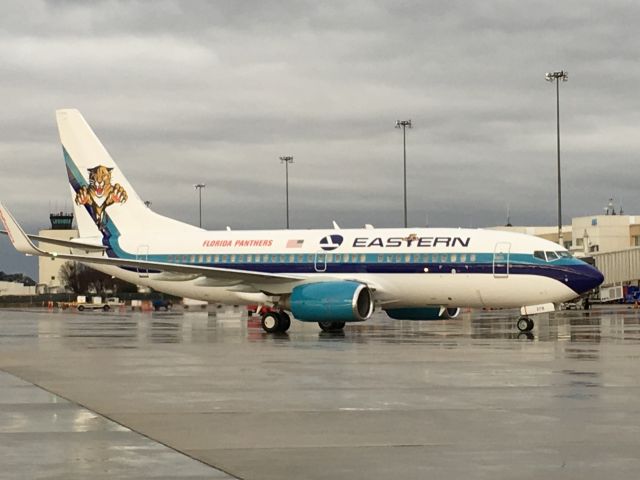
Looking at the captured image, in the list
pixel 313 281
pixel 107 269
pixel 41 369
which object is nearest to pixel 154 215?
pixel 107 269

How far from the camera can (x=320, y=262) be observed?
40.8 meters

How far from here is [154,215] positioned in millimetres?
45906

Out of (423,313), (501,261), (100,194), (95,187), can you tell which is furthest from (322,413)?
(95,187)

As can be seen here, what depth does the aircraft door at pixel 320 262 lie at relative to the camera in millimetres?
40719

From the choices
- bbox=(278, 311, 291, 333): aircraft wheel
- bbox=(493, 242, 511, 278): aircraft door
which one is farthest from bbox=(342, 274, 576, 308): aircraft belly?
bbox=(278, 311, 291, 333): aircraft wheel

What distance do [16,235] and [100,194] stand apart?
6449 mm

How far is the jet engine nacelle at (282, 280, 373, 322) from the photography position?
1470 inches

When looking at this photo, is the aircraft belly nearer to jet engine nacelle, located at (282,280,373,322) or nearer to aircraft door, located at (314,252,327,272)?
jet engine nacelle, located at (282,280,373,322)

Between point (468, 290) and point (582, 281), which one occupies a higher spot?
point (582, 281)

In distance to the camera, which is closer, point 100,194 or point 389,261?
point 389,261

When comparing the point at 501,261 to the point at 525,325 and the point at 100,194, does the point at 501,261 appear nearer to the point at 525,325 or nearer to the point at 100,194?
the point at 525,325

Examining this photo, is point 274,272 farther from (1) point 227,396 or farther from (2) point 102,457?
(2) point 102,457

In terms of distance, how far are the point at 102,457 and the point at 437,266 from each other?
28629mm

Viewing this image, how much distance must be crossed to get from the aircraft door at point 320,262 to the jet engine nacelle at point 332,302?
1.74 metres
